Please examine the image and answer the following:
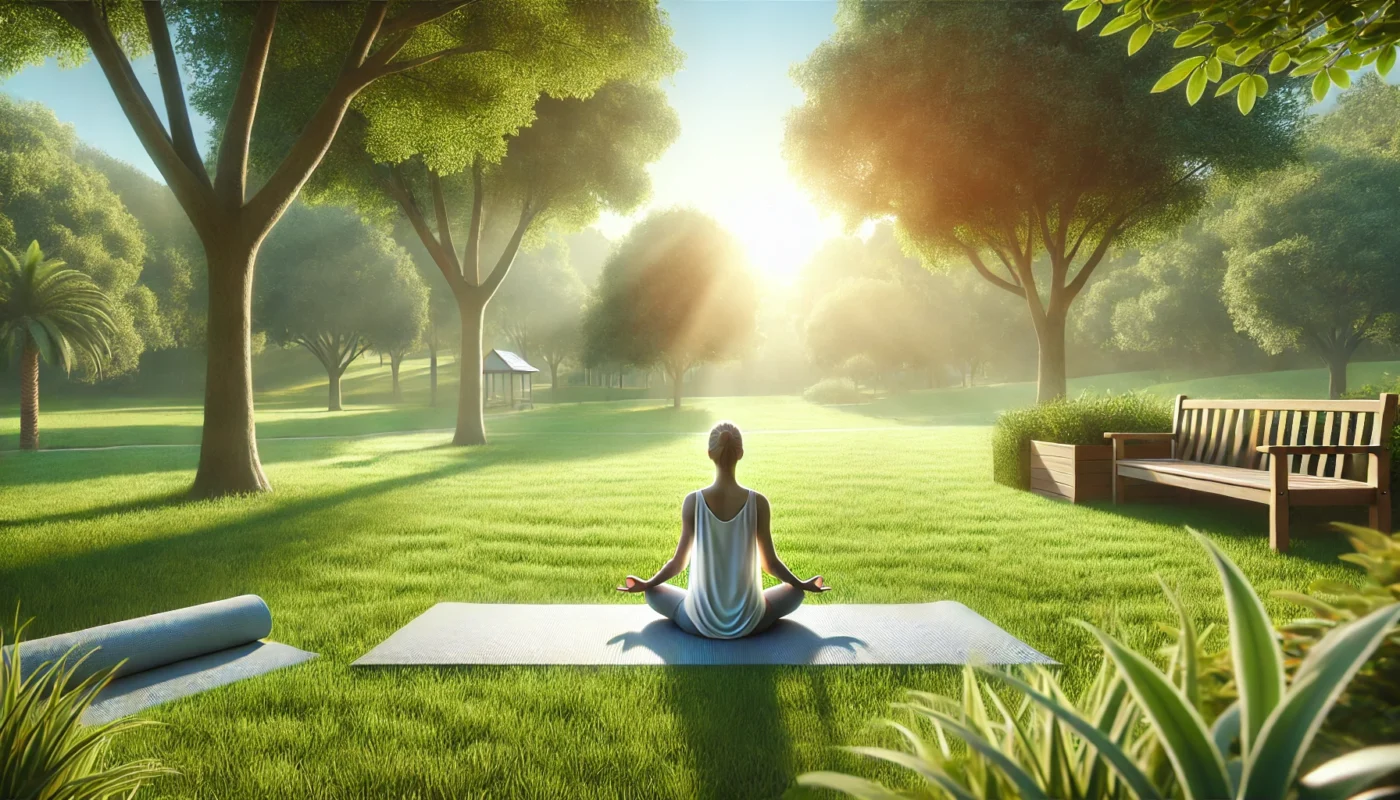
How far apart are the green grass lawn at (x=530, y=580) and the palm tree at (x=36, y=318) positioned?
17.8ft

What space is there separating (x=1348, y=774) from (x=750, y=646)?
3.85 meters

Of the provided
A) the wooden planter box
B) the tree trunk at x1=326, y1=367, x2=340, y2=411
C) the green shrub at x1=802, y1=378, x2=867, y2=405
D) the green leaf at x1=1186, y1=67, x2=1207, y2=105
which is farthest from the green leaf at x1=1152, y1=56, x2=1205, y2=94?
the tree trunk at x1=326, y1=367, x2=340, y2=411

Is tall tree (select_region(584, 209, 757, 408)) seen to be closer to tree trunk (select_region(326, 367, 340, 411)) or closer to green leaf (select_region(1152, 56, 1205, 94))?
tree trunk (select_region(326, 367, 340, 411))

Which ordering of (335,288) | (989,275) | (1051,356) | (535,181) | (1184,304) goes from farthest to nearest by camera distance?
(335,288), (1184,304), (535,181), (989,275), (1051,356)

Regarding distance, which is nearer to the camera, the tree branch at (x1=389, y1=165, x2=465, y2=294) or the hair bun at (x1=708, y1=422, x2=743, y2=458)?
the hair bun at (x1=708, y1=422, x2=743, y2=458)

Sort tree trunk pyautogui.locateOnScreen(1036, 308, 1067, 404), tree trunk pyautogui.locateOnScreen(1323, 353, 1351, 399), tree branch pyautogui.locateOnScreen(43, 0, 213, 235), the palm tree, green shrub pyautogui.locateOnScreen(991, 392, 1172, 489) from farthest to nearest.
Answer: tree trunk pyautogui.locateOnScreen(1323, 353, 1351, 399)
the palm tree
tree trunk pyautogui.locateOnScreen(1036, 308, 1067, 404)
green shrub pyautogui.locateOnScreen(991, 392, 1172, 489)
tree branch pyautogui.locateOnScreen(43, 0, 213, 235)

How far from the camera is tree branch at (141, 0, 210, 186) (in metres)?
→ 11.0

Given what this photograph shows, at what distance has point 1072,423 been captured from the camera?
11.2 metres

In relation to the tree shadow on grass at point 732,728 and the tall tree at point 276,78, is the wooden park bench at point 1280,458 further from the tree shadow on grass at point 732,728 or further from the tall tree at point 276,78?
the tall tree at point 276,78

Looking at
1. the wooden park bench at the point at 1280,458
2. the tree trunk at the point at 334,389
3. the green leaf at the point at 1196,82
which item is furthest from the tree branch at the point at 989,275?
the tree trunk at the point at 334,389

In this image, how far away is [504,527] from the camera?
9250 millimetres

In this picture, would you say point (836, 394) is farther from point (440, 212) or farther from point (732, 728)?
point (732, 728)

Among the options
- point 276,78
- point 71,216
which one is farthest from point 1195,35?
point 71,216

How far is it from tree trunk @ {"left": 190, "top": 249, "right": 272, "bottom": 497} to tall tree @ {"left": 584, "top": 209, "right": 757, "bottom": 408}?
87.5ft
